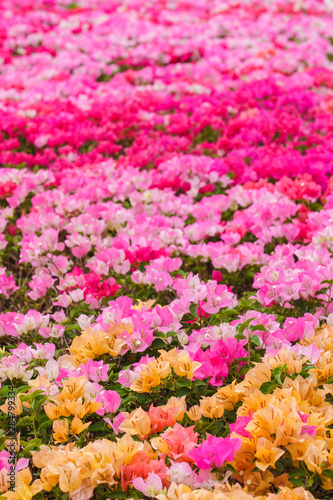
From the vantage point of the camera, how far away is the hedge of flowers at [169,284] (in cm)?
175

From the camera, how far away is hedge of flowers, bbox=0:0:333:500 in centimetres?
175

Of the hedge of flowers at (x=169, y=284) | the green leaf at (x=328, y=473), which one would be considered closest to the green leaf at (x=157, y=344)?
the hedge of flowers at (x=169, y=284)

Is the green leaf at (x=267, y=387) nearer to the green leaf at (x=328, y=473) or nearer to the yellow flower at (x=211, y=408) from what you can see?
the yellow flower at (x=211, y=408)

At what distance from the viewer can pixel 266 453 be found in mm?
1677

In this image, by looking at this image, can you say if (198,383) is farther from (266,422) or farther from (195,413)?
(266,422)

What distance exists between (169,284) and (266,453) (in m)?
1.31

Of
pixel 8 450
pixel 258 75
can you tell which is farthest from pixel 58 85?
pixel 8 450

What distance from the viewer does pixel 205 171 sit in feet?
15.1

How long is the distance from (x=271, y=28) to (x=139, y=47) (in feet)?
9.18

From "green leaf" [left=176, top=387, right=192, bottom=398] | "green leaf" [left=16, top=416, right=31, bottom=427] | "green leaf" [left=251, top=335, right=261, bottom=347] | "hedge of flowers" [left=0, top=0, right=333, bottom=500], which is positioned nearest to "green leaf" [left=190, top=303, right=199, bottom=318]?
"hedge of flowers" [left=0, top=0, right=333, bottom=500]

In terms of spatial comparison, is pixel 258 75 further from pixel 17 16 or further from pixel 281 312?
pixel 17 16

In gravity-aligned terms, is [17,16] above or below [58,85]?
above

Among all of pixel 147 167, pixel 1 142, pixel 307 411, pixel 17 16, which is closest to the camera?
pixel 307 411

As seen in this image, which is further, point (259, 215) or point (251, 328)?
point (259, 215)
